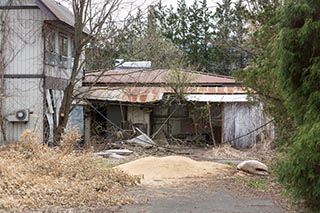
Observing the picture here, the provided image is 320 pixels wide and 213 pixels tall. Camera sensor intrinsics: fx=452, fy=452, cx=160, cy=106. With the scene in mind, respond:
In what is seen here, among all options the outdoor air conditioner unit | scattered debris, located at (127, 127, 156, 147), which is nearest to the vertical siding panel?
the outdoor air conditioner unit

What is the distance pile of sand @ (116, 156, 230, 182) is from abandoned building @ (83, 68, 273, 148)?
21.3 ft

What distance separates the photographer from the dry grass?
903 centimetres

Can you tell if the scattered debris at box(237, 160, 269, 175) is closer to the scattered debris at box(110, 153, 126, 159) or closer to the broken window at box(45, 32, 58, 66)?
the scattered debris at box(110, 153, 126, 159)

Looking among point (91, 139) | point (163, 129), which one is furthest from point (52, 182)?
point (163, 129)

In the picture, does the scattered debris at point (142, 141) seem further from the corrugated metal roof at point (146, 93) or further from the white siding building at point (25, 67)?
the white siding building at point (25, 67)

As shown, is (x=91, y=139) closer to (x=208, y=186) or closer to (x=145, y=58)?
(x=145, y=58)

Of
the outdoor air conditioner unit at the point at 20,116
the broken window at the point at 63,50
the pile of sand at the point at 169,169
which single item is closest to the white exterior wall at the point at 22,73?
the outdoor air conditioner unit at the point at 20,116

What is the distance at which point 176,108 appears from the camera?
914 inches

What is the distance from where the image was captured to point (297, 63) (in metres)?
6.57

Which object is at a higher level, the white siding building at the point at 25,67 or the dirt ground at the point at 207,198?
the white siding building at the point at 25,67

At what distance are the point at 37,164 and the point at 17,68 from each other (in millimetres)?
8966

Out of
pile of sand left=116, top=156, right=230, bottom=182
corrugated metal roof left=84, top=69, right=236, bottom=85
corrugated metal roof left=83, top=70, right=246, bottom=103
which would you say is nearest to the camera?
pile of sand left=116, top=156, right=230, bottom=182

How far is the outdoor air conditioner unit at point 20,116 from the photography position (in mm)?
18984

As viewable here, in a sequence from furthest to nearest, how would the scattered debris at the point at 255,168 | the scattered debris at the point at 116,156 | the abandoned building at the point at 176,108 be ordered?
the abandoned building at the point at 176,108 < the scattered debris at the point at 116,156 < the scattered debris at the point at 255,168
